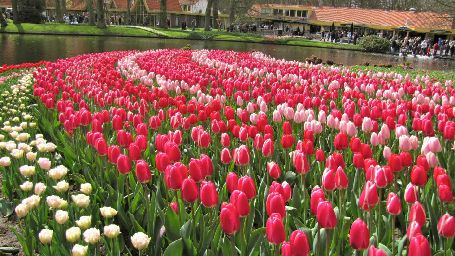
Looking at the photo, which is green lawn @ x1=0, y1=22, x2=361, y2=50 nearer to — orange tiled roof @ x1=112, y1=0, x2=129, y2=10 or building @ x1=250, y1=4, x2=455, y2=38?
building @ x1=250, y1=4, x2=455, y2=38

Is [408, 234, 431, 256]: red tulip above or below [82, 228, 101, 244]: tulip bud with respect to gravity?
above

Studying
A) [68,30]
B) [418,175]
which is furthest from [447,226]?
[68,30]

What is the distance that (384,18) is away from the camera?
62.3 meters

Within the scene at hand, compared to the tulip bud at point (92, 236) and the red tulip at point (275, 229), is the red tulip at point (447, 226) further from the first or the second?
the tulip bud at point (92, 236)

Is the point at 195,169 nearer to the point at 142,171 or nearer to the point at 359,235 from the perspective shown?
the point at 142,171

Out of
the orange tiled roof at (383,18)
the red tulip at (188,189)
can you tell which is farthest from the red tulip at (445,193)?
the orange tiled roof at (383,18)

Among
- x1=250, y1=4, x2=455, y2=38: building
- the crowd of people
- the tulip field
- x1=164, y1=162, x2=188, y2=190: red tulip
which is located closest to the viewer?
the tulip field

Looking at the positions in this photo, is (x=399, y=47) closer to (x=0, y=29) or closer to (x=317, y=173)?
(x=0, y=29)

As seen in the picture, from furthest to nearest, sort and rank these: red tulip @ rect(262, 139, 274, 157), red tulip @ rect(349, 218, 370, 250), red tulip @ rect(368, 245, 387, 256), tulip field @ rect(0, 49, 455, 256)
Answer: red tulip @ rect(262, 139, 274, 157), tulip field @ rect(0, 49, 455, 256), red tulip @ rect(349, 218, 370, 250), red tulip @ rect(368, 245, 387, 256)

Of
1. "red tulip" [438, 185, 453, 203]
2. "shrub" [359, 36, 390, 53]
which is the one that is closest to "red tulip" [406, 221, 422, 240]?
"red tulip" [438, 185, 453, 203]

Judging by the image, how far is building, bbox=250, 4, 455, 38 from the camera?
2156 inches

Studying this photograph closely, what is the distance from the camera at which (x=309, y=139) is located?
3.78m

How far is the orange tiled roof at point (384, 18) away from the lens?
55844mm

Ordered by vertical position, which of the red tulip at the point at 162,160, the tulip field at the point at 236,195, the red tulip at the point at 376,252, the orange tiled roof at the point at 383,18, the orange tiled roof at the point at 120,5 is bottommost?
the tulip field at the point at 236,195
